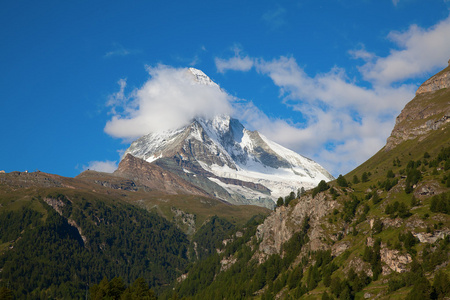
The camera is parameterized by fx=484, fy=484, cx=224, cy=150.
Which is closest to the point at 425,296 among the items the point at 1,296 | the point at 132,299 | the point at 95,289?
the point at 132,299

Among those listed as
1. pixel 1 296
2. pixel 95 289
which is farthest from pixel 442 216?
pixel 1 296

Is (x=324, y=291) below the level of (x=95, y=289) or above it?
below

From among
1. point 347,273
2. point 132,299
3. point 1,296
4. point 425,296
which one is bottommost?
point 425,296

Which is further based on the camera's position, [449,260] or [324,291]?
[324,291]

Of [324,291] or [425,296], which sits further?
[324,291]

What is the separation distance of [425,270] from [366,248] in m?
31.1

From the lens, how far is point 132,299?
18512cm

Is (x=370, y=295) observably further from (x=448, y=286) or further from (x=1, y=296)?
(x=1, y=296)

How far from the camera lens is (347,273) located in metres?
195

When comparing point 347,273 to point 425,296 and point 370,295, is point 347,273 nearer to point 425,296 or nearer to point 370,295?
point 370,295

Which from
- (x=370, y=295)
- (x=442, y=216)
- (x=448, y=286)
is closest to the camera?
(x=448, y=286)

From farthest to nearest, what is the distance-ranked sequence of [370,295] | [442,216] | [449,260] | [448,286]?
[442,216], [370,295], [449,260], [448,286]

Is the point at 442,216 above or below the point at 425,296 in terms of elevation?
above

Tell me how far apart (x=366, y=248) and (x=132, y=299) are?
9431 centimetres
